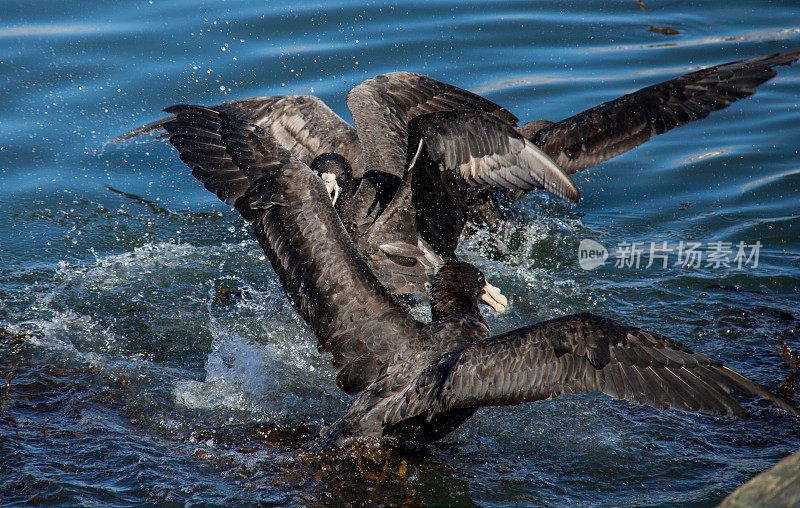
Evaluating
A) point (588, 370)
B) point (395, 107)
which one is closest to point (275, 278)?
point (395, 107)

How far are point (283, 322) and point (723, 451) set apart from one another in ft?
10.5

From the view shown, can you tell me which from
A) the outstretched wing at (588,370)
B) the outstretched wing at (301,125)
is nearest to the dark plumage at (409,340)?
the outstretched wing at (588,370)

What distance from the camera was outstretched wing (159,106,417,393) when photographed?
468cm

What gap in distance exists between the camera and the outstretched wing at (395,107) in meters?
6.96

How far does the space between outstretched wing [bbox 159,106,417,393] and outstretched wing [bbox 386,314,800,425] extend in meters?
0.84

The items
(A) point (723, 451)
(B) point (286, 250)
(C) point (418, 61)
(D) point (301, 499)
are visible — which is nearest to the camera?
(D) point (301, 499)

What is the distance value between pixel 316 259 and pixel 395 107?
309 centimetres

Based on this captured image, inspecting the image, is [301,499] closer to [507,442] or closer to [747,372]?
[507,442]

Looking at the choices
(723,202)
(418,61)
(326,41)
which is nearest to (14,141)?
(326,41)

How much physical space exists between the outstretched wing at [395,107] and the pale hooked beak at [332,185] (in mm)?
381

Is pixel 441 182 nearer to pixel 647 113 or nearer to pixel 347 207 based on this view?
pixel 347 207

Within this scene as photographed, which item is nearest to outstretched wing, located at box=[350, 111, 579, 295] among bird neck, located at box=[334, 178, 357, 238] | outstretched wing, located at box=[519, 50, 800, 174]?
bird neck, located at box=[334, 178, 357, 238]

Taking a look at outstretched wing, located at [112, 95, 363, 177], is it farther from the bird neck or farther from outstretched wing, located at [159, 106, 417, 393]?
outstretched wing, located at [159, 106, 417, 393]

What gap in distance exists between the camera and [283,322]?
5.85 m
